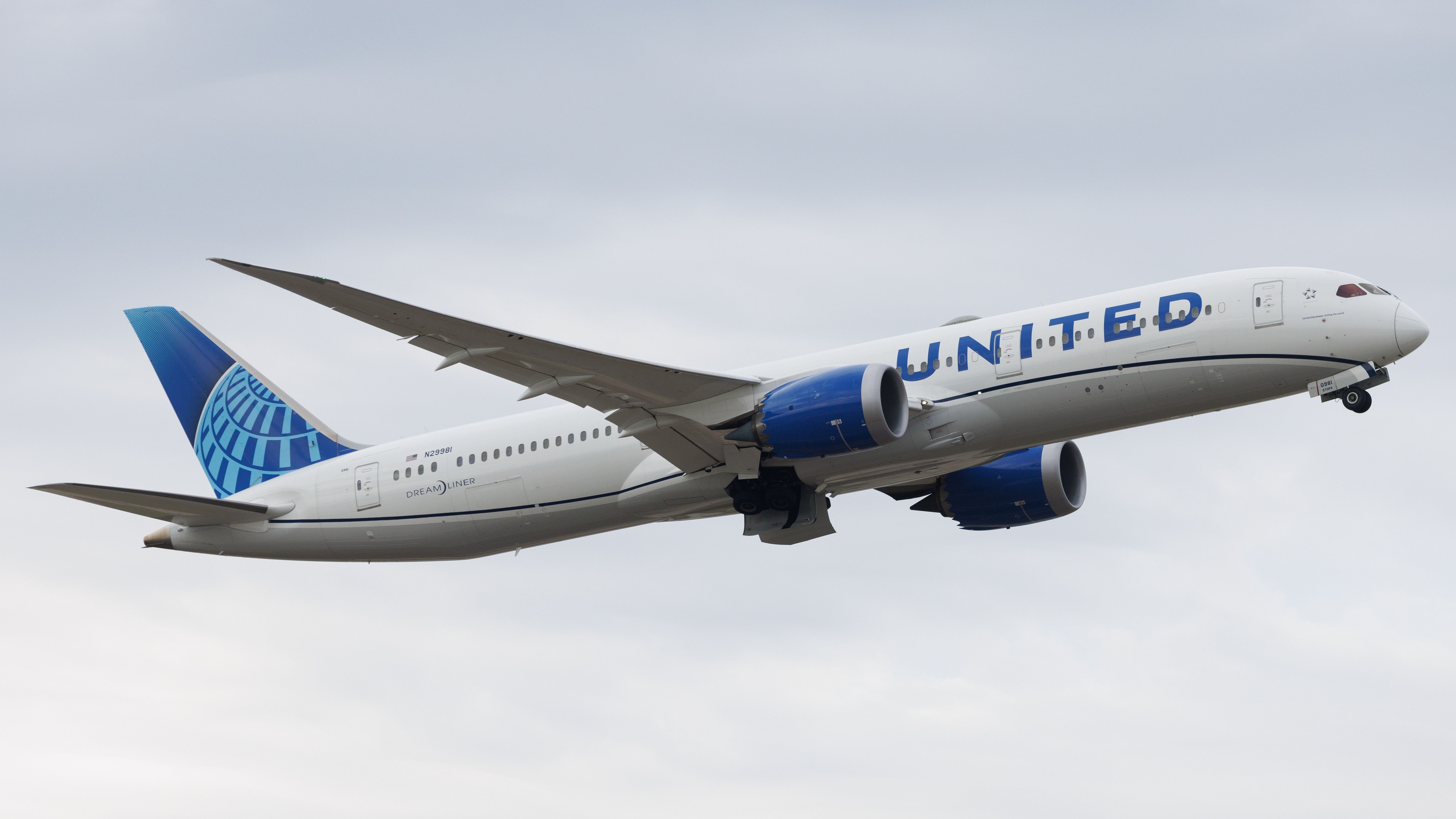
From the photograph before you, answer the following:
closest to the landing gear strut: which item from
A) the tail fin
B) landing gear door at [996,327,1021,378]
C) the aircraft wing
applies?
landing gear door at [996,327,1021,378]

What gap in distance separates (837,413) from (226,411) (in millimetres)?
18826

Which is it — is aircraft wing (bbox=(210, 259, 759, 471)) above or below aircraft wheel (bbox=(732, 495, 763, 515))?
above

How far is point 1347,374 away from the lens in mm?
27688

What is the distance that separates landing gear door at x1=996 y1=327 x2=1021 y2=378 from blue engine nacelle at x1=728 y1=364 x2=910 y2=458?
1921 millimetres

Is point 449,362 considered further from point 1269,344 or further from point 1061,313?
point 1269,344

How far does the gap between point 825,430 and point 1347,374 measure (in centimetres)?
967

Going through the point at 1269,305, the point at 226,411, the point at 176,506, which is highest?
the point at 226,411

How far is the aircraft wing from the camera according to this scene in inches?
1032

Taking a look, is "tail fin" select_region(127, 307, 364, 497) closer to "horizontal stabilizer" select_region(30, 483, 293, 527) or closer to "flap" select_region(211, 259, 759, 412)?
"horizontal stabilizer" select_region(30, 483, 293, 527)

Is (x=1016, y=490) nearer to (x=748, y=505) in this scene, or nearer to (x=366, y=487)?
(x=748, y=505)

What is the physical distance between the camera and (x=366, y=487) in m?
35.6

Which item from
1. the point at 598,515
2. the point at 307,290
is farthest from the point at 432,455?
the point at 307,290

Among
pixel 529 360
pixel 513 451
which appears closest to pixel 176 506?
pixel 513 451

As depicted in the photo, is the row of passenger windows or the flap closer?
the flap
